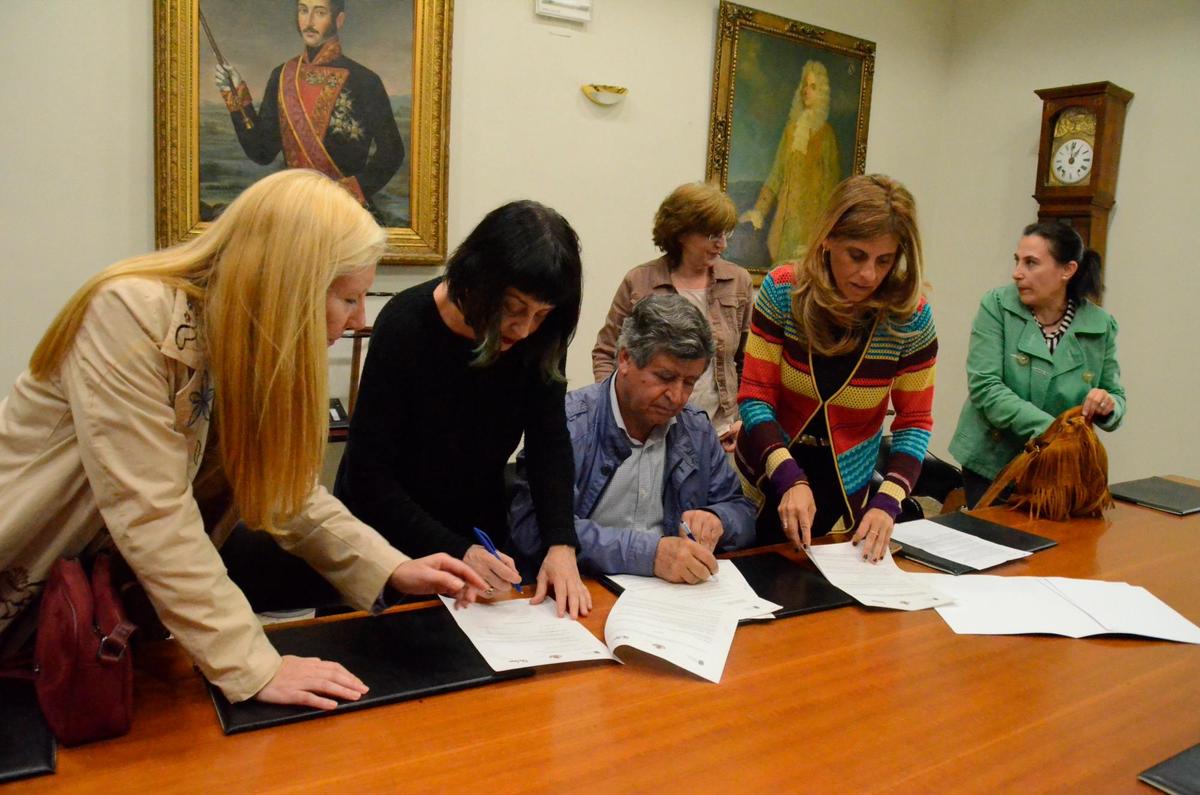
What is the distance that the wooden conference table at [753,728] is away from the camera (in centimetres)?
109

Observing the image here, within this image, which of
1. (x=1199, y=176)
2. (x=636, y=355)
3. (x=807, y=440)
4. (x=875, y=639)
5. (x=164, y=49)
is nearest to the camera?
(x=875, y=639)

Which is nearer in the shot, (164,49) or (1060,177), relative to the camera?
(164,49)

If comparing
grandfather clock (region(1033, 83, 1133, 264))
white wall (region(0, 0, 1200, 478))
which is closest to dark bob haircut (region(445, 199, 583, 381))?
white wall (region(0, 0, 1200, 478))

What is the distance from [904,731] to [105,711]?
1.03m

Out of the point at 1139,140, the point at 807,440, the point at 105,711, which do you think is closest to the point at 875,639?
the point at 807,440

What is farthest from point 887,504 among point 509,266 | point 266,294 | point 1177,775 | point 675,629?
point 266,294

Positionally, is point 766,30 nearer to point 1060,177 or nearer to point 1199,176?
point 1060,177

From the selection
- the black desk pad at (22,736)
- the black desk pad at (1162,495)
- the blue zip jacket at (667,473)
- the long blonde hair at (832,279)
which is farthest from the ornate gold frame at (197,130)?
the black desk pad at (1162,495)

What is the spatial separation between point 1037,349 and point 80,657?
288 cm

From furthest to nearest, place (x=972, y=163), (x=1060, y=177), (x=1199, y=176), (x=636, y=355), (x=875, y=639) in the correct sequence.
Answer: (x=972, y=163) → (x=1060, y=177) → (x=1199, y=176) → (x=636, y=355) → (x=875, y=639)

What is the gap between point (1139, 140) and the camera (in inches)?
169

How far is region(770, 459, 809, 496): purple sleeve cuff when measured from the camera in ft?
6.62

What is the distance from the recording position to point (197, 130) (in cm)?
305

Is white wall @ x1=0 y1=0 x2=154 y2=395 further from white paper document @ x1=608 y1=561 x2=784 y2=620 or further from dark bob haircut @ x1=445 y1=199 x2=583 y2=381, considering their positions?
white paper document @ x1=608 y1=561 x2=784 y2=620
